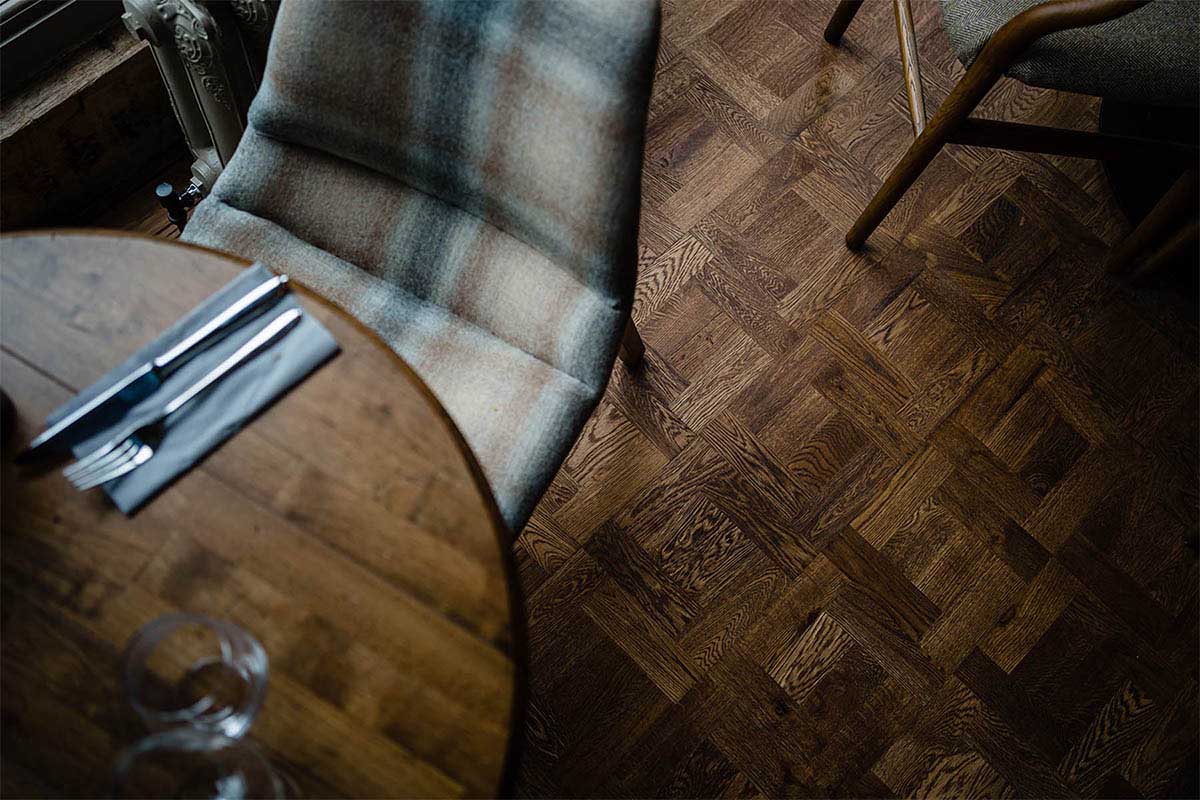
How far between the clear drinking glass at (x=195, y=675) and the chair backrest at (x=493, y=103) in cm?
41

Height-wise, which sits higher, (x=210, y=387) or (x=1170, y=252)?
(x=210, y=387)

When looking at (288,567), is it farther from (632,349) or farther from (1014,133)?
(1014,133)

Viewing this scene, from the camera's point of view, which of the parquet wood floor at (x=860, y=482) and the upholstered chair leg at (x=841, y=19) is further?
the upholstered chair leg at (x=841, y=19)

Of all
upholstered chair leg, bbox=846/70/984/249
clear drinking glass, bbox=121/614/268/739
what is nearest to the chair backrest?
clear drinking glass, bbox=121/614/268/739

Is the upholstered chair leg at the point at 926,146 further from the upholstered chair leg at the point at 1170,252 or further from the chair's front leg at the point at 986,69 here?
the upholstered chair leg at the point at 1170,252

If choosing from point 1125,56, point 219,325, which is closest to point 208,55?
point 219,325

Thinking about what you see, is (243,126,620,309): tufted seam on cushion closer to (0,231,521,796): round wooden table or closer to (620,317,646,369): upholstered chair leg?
(0,231,521,796): round wooden table

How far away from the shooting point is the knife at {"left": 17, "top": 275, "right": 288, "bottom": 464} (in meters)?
0.62

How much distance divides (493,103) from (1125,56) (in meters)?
0.71

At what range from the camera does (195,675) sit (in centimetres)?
56

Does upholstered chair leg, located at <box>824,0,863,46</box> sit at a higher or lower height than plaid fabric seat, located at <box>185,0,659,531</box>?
lower

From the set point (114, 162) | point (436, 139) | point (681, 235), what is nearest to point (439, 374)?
point (436, 139)

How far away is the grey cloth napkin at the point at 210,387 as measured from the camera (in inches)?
24.3

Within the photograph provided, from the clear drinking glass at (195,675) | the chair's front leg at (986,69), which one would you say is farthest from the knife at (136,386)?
the chair's front leg at (986,69)
